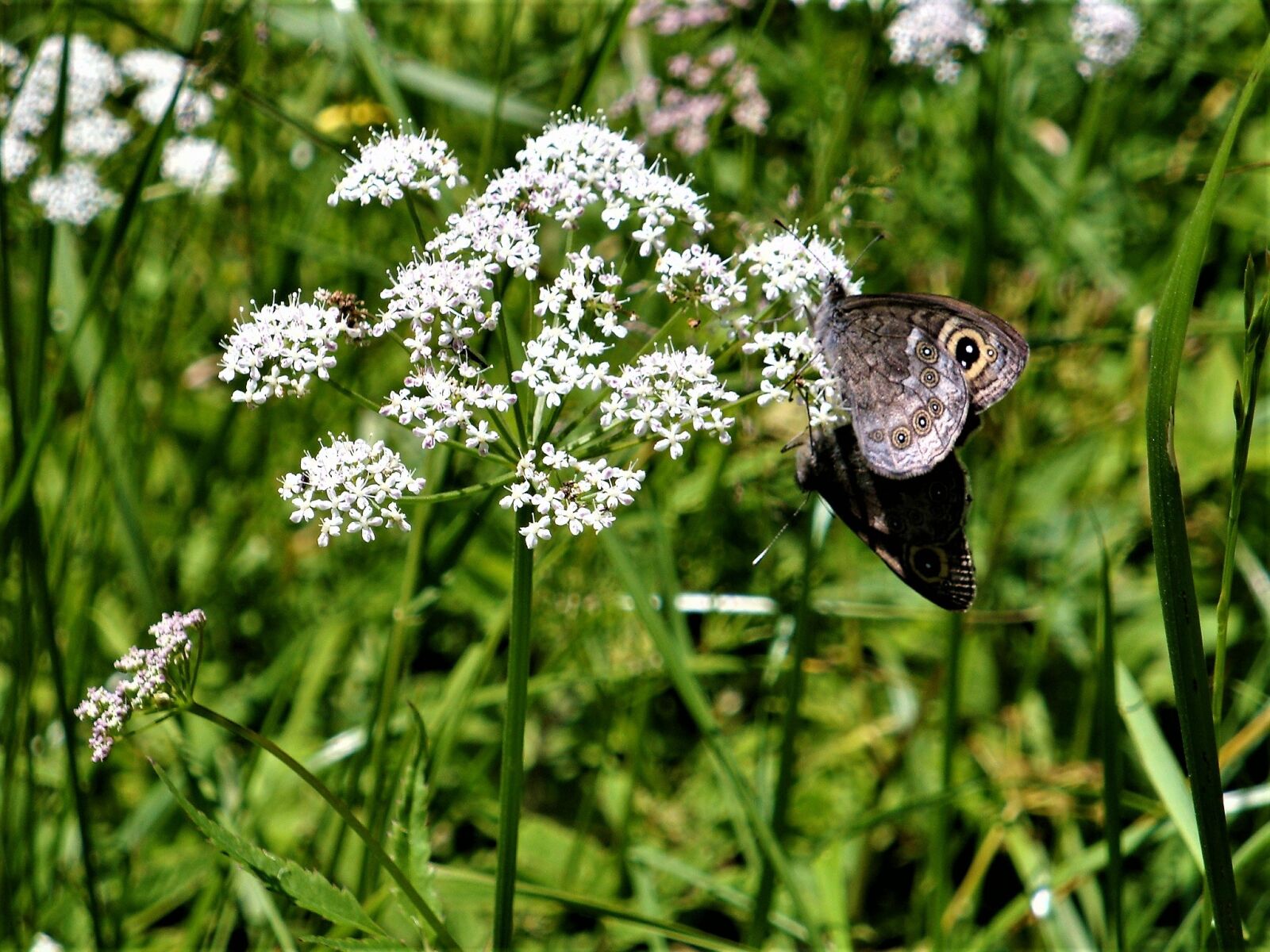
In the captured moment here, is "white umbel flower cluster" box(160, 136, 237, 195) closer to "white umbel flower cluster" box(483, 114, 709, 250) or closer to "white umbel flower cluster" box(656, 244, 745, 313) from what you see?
"white umbel flower cluster" box(483, 114, 709, 250)

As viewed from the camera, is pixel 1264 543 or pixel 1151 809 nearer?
pixel 1151 809

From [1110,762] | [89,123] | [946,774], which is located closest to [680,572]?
[946,774]

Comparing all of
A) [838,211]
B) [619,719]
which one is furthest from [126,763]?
[838,211]

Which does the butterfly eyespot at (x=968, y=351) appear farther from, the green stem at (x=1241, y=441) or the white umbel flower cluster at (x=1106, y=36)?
the white umbel flower cluster at (x=1106, y=36)

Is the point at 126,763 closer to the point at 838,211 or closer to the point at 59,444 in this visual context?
the point at 59,444

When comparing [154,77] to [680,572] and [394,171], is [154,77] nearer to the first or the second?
[394,171]

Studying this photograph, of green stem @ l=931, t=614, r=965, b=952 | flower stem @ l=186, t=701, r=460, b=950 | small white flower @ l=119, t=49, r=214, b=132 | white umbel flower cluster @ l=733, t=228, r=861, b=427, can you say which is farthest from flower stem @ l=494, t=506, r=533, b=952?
small white flower @ l=119, t=49, r=214, b=132

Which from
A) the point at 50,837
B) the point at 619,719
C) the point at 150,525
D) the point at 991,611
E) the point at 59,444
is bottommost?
the point at 50,837
